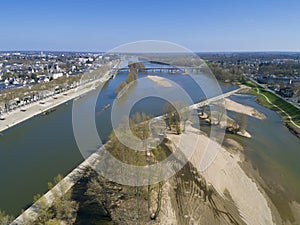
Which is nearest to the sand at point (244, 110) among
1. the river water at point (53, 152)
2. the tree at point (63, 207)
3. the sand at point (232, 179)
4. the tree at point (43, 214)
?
the river water at point (53, 152)

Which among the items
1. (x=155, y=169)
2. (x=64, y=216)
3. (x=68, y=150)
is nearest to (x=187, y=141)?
(x=155, y=169)

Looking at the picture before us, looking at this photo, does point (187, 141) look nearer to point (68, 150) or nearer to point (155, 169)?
point (155, 169)

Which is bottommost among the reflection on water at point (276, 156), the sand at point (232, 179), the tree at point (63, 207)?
the reflection on water at point (276, 156)

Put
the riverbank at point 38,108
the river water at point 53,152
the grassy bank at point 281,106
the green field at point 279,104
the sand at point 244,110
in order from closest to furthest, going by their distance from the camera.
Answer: the river water at point 53,152 → the riverbank at point 38,108 → the grassy bank at point 281,106 → the green field at point 279,104 → the sand at point 244,110

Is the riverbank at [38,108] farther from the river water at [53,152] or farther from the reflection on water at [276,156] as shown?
the reflection on water at [276,156]

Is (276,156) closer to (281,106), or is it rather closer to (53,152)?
(53,152)

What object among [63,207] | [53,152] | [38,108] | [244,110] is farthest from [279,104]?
[38,108]

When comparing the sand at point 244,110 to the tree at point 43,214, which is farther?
the sand at point 244,110
